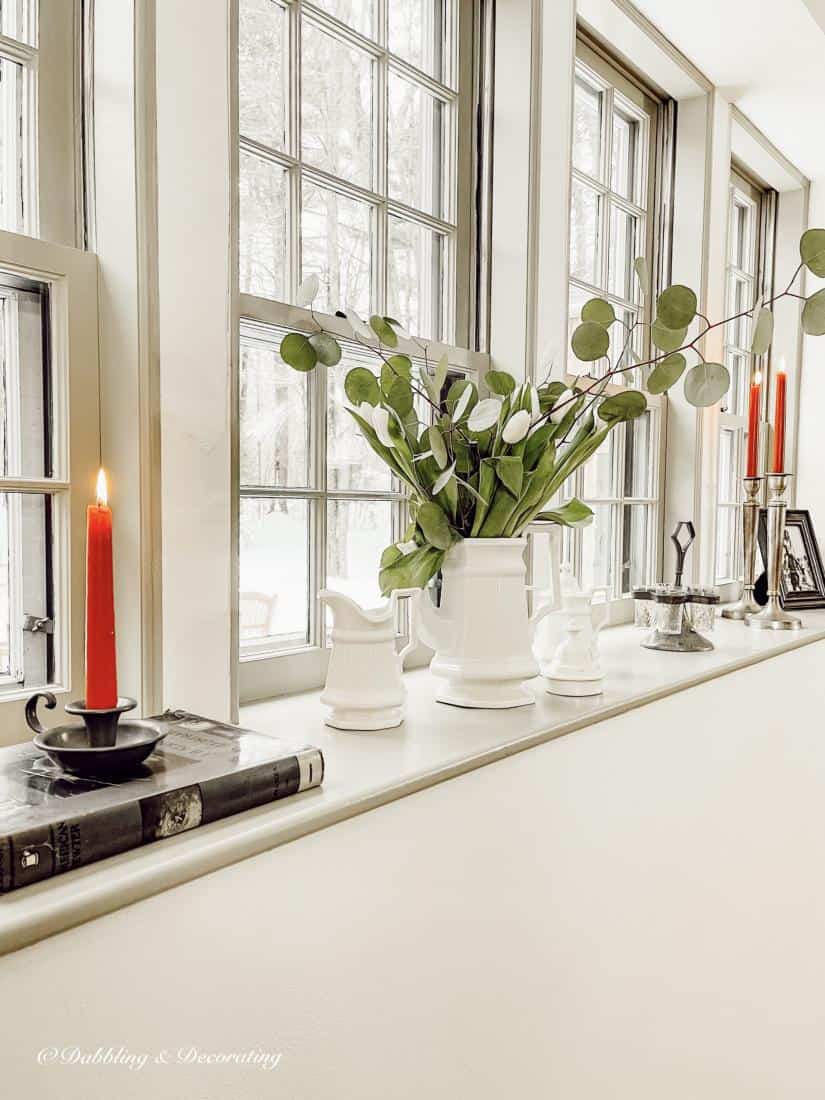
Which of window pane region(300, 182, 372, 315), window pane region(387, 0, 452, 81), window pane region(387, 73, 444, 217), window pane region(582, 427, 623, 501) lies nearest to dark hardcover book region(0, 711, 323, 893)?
window pane region(300, 182, 372, 315)

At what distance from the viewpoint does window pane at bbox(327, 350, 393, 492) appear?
142 cm

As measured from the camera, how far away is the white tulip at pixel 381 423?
1.15 meters

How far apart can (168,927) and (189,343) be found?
24.9 inches

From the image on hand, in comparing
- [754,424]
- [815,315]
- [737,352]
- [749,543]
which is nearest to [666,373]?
[815,315]

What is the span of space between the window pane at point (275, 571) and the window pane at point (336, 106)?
54 centimetres

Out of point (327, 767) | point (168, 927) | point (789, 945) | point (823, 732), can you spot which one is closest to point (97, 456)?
point (327, 767)

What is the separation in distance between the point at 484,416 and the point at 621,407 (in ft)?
0.78

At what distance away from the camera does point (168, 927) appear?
59cm

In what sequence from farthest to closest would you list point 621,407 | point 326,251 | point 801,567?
point 801,567
point 326,251
point 621,407

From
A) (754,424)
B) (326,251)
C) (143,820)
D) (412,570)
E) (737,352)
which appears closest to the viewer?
(143,820)

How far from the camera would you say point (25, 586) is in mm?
1010

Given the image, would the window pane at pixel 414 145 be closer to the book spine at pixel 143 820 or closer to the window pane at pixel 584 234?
the window pane at pixel 584 234

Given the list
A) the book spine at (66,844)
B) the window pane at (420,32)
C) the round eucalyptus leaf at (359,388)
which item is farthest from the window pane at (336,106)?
the book spine at (66,844)

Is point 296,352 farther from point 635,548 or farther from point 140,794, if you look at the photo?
point 635,548
